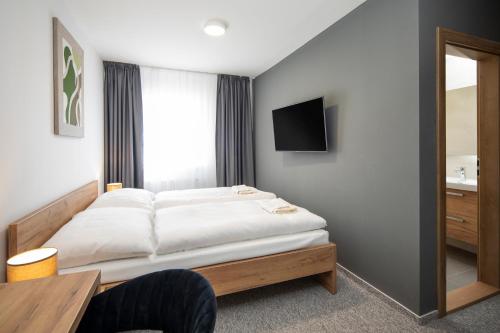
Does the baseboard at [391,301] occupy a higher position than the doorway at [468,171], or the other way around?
the doorway at [468,171]

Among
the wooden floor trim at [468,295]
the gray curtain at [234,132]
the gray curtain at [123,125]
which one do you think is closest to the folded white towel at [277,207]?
the wooden floor trim at [468,295]

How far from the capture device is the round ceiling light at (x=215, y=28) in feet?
8.66

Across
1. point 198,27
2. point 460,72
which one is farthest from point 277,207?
point 460,72

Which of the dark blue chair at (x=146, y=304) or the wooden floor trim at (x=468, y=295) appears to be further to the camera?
the wooden floor trim at (x=468, y=295)

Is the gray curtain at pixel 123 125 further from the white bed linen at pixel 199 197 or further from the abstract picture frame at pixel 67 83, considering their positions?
the abstract picture frame at pixel 67 83

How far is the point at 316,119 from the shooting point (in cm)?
282

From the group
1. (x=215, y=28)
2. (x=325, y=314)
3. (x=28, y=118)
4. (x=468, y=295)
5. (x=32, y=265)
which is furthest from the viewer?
(x=215, y=28)

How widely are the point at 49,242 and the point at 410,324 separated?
8.34 ft

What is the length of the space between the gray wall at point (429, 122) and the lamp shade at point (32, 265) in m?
2.38

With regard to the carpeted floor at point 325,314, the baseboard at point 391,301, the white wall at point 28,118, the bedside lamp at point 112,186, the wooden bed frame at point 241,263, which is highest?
the white wall at point 28,118

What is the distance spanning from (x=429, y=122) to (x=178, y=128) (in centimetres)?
356

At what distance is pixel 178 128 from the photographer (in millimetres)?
4293

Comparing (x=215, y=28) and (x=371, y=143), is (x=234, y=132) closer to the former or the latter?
(x=215, y=28)

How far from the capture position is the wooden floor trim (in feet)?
6.53
